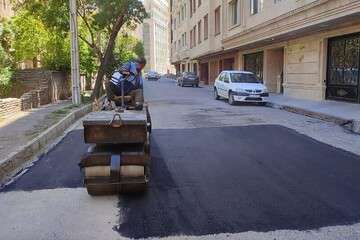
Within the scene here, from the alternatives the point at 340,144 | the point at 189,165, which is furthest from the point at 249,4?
the point at 189,165

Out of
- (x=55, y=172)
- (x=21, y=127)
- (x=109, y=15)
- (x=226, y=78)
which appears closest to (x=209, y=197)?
(x=55, y=172)

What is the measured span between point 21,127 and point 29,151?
315 cm

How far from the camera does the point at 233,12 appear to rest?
1303 inches

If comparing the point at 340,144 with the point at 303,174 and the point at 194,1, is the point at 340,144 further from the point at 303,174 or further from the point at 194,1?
the point at 194,1

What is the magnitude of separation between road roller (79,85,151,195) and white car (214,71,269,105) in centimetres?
1403

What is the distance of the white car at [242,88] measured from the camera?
A: 1950 cm

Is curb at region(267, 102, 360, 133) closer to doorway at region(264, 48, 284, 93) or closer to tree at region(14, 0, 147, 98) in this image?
doorway at region(264, 48, 284, 93)

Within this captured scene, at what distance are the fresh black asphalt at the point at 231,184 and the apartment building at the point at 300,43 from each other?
25.0ft

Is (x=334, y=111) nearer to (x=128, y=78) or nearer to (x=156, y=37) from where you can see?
(x=128, y=78)

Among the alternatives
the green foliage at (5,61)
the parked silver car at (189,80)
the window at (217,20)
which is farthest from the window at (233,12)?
the green foliage at (5,61)

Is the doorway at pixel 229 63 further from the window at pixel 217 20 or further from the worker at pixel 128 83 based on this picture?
the worker at pixel 128 83

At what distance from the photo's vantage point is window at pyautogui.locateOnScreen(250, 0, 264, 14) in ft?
85.9

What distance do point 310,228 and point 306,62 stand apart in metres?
17.4

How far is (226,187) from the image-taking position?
6.05 m
